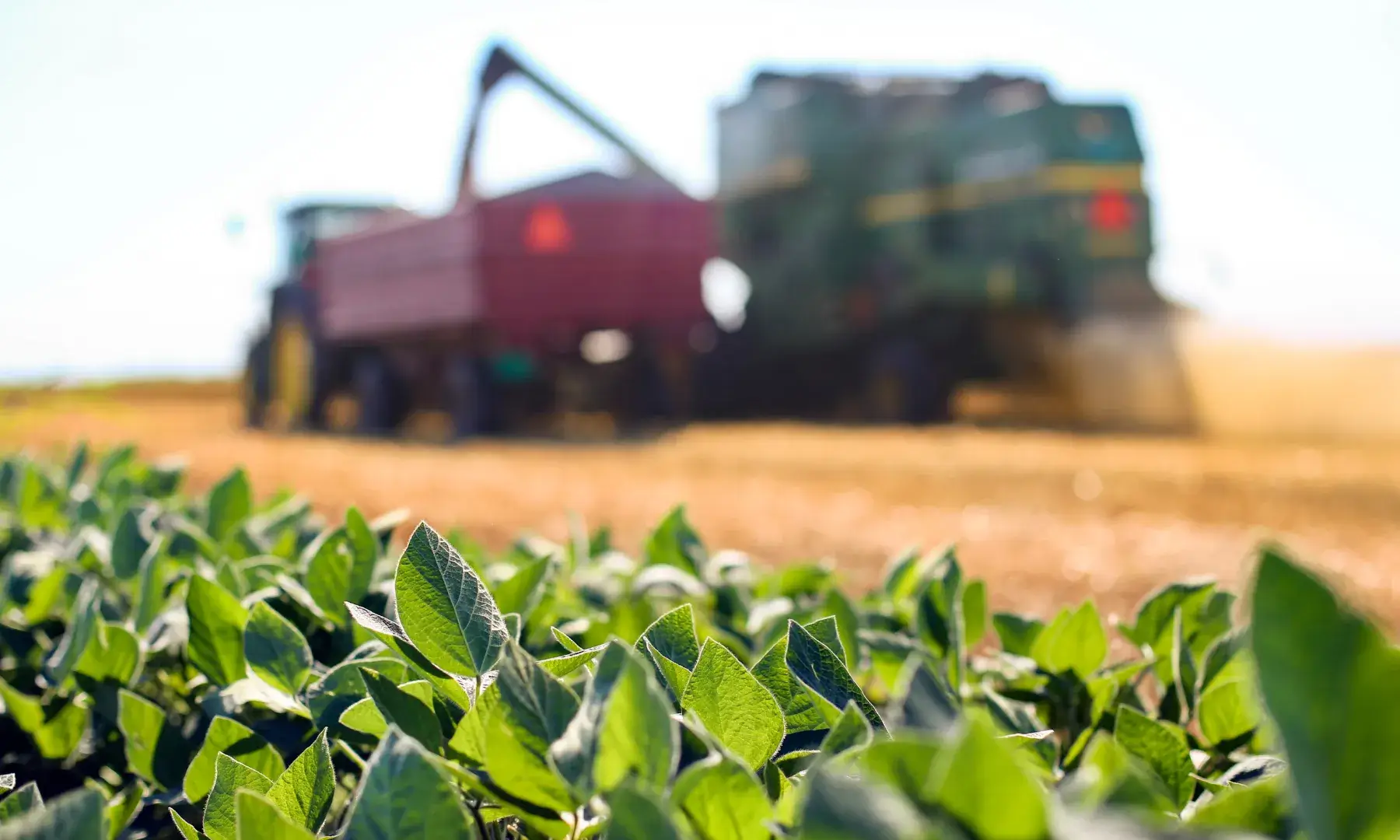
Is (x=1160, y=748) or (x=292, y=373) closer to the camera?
(x=1160, y=748)

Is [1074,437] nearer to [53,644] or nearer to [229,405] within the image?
[53,644]

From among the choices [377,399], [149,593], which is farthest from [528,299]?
[149,593]

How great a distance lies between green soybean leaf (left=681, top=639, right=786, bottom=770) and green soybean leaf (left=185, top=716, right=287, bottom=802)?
33 cm

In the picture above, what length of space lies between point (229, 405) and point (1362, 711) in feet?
74.3

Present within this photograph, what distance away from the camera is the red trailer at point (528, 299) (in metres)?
9.66

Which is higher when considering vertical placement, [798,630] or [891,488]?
[798,630]

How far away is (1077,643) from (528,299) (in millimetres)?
9015

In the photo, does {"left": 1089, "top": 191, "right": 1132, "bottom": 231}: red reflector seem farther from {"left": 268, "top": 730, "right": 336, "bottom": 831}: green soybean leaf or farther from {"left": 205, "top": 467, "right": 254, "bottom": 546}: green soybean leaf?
{"left": 268, "top": 730, "right": 336, "bottom": 831}: green soybean leaf

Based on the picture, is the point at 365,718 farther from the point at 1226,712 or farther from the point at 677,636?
the point at 1226,712

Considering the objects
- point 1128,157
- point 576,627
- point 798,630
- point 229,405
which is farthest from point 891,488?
point 229,405

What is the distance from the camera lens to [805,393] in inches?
538

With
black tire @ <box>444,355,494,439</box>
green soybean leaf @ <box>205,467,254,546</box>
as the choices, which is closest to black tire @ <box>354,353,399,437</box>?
black tire @ <box>444,355,494,439</box>

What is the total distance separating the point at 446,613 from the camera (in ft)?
2.16

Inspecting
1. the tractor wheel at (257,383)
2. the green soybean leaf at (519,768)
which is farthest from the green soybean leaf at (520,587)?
the tractor wheel at (257,383)
